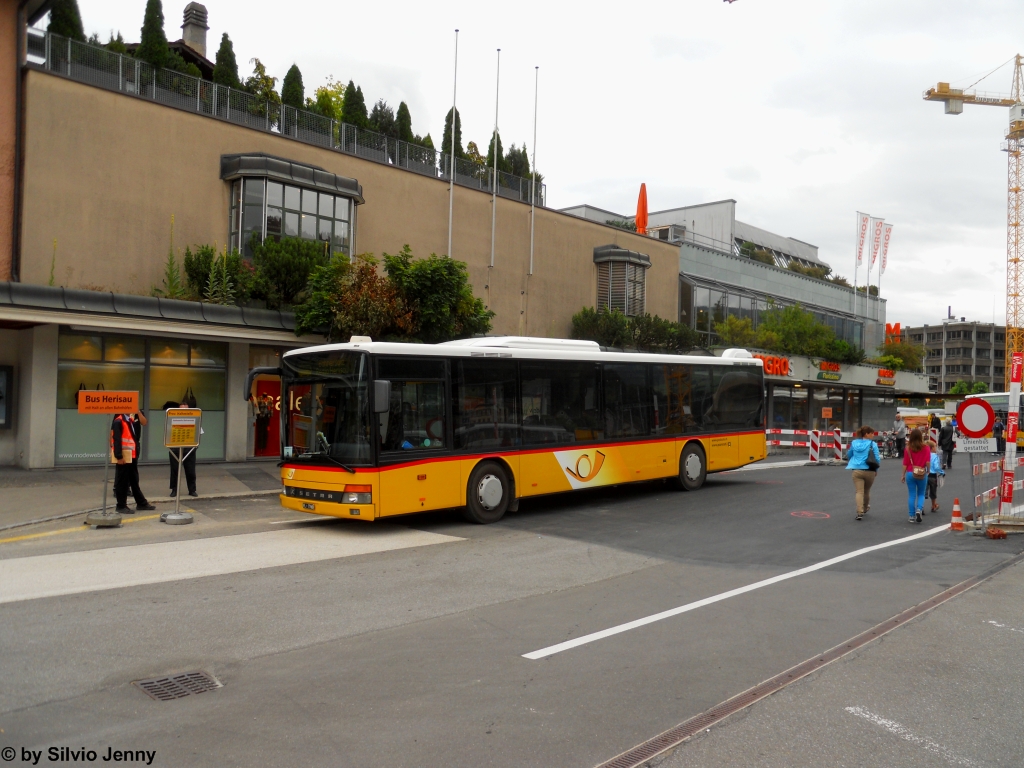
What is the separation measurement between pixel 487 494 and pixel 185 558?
4855 millimetres

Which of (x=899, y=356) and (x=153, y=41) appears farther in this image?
(x=899, y=356)

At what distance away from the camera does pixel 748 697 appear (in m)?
5.38

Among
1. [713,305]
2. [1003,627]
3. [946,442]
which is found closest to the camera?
[1003,627]

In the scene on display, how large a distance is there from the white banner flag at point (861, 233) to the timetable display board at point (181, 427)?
51.1m

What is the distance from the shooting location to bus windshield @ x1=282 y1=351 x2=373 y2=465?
37.9 ft

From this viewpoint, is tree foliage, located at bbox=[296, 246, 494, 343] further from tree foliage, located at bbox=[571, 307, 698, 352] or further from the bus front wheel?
tree foliage, located at bbox=[571, 307, 698, 352]

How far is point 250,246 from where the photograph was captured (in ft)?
67.7

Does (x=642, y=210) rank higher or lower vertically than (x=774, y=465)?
higher

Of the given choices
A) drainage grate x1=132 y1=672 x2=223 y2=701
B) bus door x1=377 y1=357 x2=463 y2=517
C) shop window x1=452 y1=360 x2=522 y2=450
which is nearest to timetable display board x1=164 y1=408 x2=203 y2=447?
bus door x1=377 y1=357 x2=463 y2=517

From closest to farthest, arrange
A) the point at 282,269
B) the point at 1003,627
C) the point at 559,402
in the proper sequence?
the point at 1003,627 → the point at 559,402 → the point at 282,269

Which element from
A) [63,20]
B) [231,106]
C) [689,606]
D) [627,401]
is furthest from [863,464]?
[63,20]

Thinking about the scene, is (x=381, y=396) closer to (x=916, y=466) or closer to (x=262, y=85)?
(x=916, y=466)

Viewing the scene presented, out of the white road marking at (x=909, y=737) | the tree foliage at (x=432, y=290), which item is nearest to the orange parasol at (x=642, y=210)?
the tree foliage at (x=432, y=290)

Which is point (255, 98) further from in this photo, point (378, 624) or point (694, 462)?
point (378, 624)
